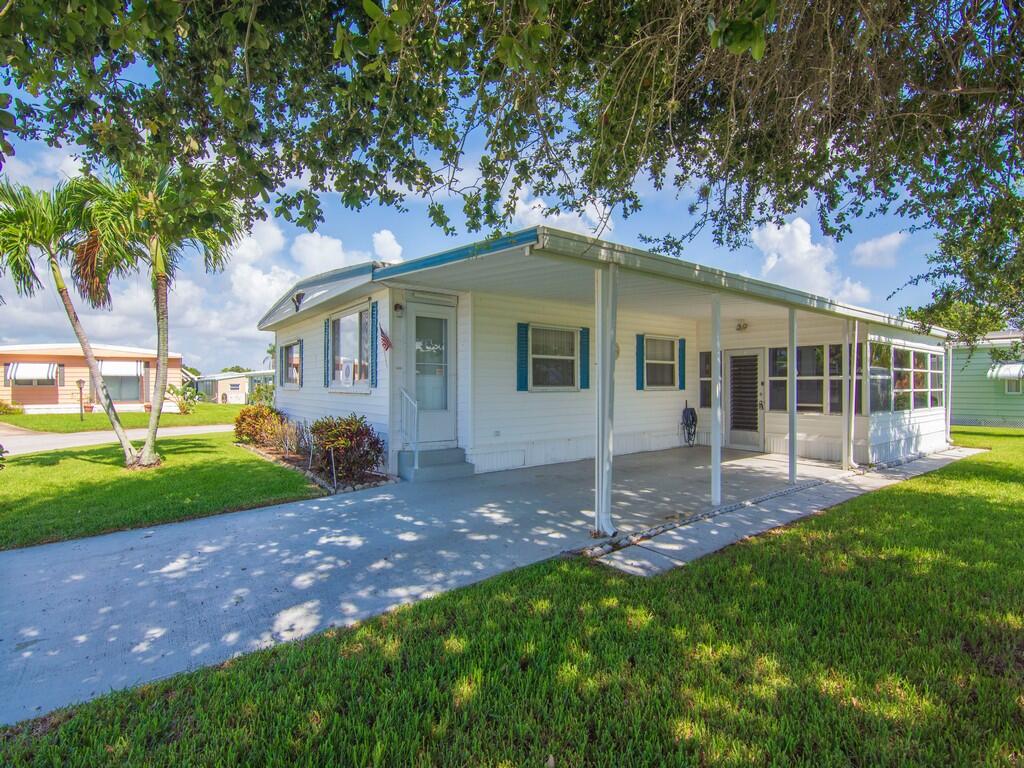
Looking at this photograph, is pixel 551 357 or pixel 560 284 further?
pixel 551 357

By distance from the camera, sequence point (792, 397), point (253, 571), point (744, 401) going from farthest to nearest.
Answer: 1. point (744, 401)
2. point (792, 397)
3. point (253, 571)

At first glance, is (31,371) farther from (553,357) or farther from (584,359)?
(584,359)

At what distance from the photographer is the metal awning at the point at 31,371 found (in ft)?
72.0

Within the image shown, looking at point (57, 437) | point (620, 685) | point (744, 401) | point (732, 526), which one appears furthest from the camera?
point (57, 437)

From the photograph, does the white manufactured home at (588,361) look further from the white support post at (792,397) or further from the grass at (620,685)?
the grass at (620,685)

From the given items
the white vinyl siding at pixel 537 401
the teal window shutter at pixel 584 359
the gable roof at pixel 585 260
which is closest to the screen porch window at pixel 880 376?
the gable roof at pixel 585 260

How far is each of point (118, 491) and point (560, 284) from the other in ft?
21.6

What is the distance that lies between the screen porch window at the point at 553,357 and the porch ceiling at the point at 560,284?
24.4 inches

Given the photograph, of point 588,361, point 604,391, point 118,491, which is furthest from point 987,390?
point 118,491

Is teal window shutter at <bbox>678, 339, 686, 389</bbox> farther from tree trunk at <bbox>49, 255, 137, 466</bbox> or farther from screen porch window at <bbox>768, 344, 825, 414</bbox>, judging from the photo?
tree trunk at <bbox>49, 255, 137, 466</bbox>

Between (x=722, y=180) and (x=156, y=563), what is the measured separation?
6683 millimetres

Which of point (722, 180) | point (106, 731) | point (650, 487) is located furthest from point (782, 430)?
point (106, 731)

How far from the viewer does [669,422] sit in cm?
1134

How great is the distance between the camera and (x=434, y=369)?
8.09 meters
